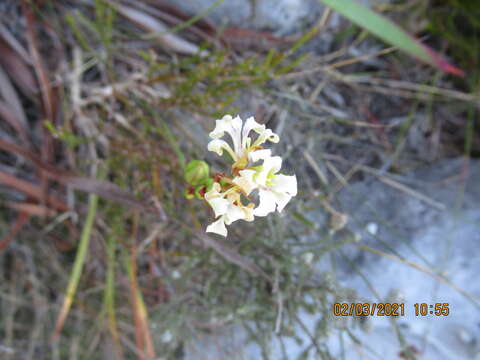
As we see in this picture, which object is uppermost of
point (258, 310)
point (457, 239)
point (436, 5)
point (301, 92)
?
point (436, 5)

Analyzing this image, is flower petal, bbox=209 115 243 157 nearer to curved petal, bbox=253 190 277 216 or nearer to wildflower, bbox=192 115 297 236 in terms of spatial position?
wildflower, bbox=192 115 297 236

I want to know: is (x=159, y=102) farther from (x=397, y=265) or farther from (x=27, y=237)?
(x=397, y=265)

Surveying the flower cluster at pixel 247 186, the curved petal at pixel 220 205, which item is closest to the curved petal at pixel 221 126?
the flower cluster at pixel 247 186

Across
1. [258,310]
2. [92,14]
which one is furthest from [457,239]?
[92,14]
